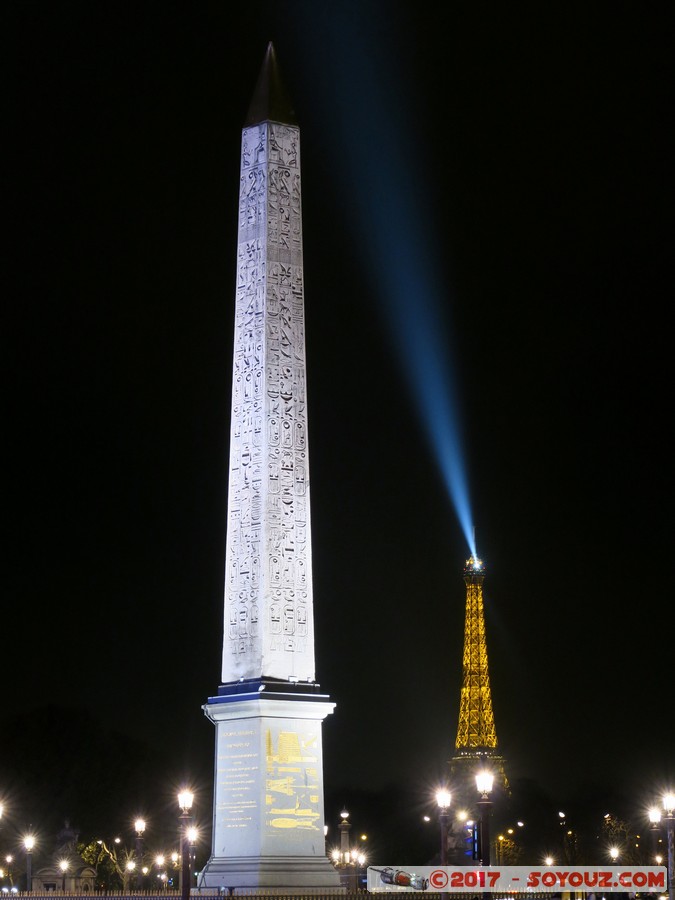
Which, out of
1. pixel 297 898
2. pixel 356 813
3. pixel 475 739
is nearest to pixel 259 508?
pixel 297 898

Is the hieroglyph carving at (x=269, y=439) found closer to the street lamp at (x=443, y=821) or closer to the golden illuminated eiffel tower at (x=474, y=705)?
the street lamp at (x=443, y=821)

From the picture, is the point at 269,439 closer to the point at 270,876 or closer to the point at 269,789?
the point at 269,789

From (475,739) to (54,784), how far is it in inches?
1886

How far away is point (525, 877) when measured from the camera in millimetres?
29828

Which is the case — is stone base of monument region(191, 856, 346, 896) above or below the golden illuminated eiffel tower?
below

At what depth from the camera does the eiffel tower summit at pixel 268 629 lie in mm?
34906

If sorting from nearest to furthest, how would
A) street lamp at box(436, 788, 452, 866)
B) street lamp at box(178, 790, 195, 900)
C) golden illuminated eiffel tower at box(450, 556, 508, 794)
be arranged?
street lamp at box(178, 790, 195, 900), street lamp at box(436, 788, 452, 866), golden illuminated eiffel tower at box(450, 556, 508, 794)

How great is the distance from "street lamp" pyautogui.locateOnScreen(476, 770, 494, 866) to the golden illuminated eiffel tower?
80097mm

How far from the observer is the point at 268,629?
116 ft

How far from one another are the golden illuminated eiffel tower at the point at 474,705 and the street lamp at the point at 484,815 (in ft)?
263

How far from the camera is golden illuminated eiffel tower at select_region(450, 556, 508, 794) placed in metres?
112

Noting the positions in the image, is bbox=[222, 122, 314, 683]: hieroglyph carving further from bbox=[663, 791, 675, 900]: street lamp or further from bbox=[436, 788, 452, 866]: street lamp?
bbox=[663, 791, 675, 900]: street lamp

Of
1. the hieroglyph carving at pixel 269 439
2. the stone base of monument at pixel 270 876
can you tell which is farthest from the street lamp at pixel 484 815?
the hieroglyph carving at pixel 269 439

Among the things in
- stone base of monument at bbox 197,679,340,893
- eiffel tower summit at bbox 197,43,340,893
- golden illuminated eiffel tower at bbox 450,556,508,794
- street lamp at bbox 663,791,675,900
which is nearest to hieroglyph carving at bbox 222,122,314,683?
eiffel tower summit at bbox 197,43,340,893
